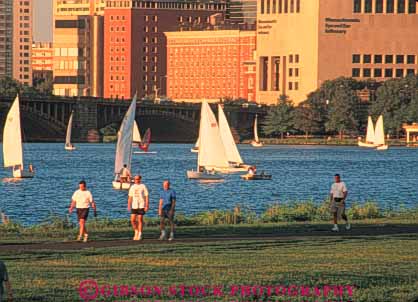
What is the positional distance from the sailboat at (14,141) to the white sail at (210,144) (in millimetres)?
13070

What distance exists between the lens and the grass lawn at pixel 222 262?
1443 inches

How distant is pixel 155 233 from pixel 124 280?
48.9 ft

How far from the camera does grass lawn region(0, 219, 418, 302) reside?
36656 mm

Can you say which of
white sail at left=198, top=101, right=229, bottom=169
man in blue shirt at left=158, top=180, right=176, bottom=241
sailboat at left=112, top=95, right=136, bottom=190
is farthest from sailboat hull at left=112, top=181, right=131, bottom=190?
man in blue shirt at left=158, top=180, right=176, bottom=241

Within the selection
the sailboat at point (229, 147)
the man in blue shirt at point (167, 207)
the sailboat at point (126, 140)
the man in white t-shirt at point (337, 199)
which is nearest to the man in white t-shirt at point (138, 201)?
the man in blue shirt at point (167, 207)

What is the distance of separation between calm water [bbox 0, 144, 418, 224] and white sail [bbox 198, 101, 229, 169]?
1.68 m

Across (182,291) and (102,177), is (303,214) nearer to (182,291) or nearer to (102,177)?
(182,291)

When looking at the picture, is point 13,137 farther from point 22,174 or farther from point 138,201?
A: point 138,201

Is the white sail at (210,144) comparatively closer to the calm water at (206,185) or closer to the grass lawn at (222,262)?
the calm water at (206,185)

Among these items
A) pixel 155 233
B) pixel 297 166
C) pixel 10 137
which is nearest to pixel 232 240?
pixel 155 233

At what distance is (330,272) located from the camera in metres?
39.8

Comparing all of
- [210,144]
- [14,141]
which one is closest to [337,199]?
[210,144]

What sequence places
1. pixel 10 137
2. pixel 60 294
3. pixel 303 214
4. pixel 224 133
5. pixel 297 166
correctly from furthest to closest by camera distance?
pixel 297 166, pixel 224 133, pixel 10 137, pixel 303 214, pixel 60 294

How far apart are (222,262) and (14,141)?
8147 cm
